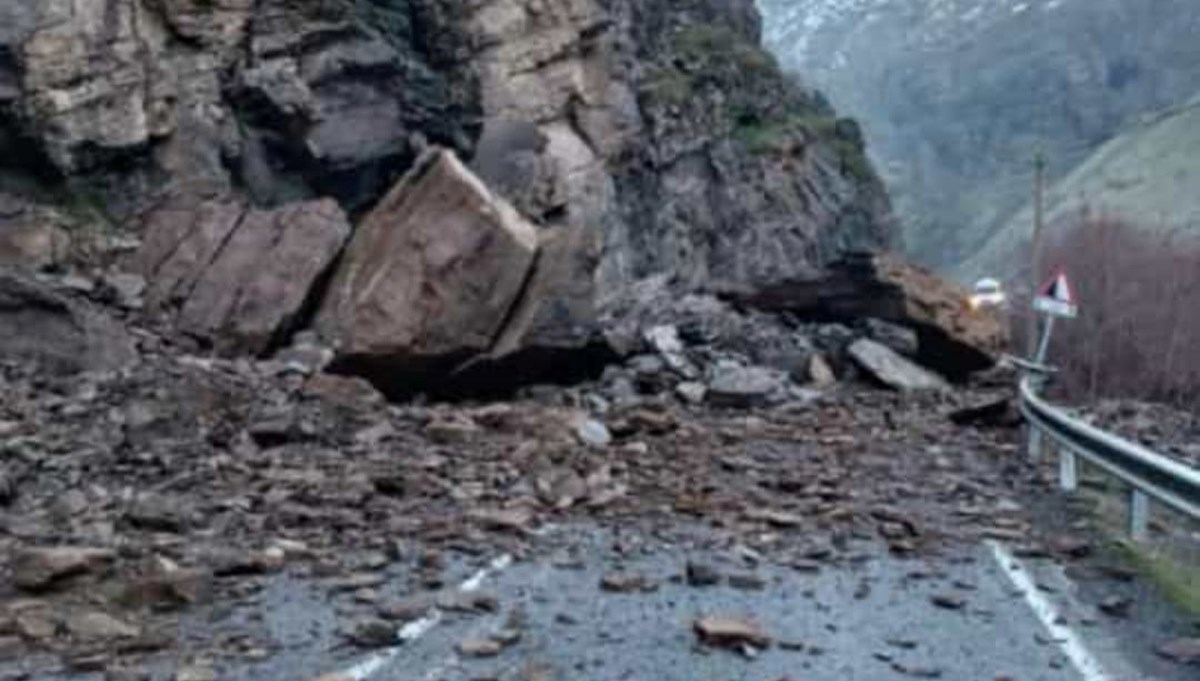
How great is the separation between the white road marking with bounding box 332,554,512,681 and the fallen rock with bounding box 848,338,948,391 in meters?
11.8

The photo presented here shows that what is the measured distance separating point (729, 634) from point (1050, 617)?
5.58ft

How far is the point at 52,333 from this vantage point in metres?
13.7

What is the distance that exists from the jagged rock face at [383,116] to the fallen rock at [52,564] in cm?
837

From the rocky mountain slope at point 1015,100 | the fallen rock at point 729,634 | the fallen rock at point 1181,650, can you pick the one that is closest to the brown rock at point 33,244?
the fallen rock at point 729,634

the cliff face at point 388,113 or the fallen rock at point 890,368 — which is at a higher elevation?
the cliff face at point 388,113

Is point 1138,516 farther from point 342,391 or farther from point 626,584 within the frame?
point 342,391

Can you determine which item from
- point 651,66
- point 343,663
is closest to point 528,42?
point 651,66

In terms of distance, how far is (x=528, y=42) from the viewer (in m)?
35.0

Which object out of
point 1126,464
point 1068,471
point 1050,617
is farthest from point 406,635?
point 1068,471

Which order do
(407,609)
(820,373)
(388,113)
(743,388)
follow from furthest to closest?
(388,113) < (820,373) < (743,388) < (407,609)

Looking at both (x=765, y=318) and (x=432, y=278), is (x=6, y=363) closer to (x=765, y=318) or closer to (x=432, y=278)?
(x=432, y=278)

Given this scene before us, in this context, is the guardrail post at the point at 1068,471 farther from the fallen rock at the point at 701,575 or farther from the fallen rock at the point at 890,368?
the fallen rock at the point at 890,368

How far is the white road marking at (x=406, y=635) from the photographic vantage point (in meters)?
5.80

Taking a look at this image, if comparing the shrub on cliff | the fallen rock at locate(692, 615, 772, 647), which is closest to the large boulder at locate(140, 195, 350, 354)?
the fallen rock at locate(692, 615, 772, 647)
